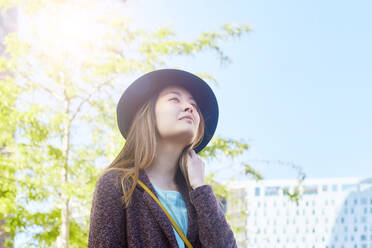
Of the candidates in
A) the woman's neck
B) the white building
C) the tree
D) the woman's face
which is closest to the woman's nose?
the woman's face

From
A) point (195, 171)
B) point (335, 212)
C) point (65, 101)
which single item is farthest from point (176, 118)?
point (335, 212)

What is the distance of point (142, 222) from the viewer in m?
1.16

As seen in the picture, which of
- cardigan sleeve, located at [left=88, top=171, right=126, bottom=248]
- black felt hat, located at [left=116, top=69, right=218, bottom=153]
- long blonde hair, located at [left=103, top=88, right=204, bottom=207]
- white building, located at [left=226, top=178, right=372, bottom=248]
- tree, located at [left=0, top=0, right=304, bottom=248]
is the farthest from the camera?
white building, located at [left=226, top=178, right=372, bottom=248]

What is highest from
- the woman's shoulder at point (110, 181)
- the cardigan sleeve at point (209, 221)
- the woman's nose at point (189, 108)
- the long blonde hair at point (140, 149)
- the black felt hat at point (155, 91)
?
the black felt hat at point (155, 91)

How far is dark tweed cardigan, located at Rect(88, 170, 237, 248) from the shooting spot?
1130 millimetres

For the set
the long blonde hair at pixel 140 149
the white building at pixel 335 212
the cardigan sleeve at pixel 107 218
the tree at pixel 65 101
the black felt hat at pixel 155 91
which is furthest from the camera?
the white building at pixel 335 212

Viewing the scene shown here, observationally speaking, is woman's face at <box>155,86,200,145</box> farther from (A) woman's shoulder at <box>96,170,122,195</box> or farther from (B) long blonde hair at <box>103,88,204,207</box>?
(A) woman's shoulder at <box>96,170,122,195</box>

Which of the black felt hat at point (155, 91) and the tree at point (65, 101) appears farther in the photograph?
the tree at point (65, 101)

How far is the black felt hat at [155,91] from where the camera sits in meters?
1.35

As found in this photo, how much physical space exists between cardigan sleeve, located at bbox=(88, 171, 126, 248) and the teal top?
0.12 meters

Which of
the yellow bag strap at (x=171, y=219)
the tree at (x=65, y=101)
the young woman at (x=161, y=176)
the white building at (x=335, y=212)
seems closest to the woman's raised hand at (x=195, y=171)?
the young woman at (x=161, y=176)

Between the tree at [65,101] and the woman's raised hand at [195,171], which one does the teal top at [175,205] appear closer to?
the woman's raised hand at [195,171]

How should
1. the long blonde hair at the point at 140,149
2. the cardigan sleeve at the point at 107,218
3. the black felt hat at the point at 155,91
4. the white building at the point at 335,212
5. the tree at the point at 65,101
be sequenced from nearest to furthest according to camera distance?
1. the cardigan sleeve at the point at 107,218
2. the long blonde hair at the point at 140,149
3. the black felt hat at the point at 155,91
4. the tree at the point at 65,101
5. the white building at the point at 335,212

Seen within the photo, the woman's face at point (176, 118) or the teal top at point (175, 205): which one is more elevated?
the woman's face at point (176, 118)
